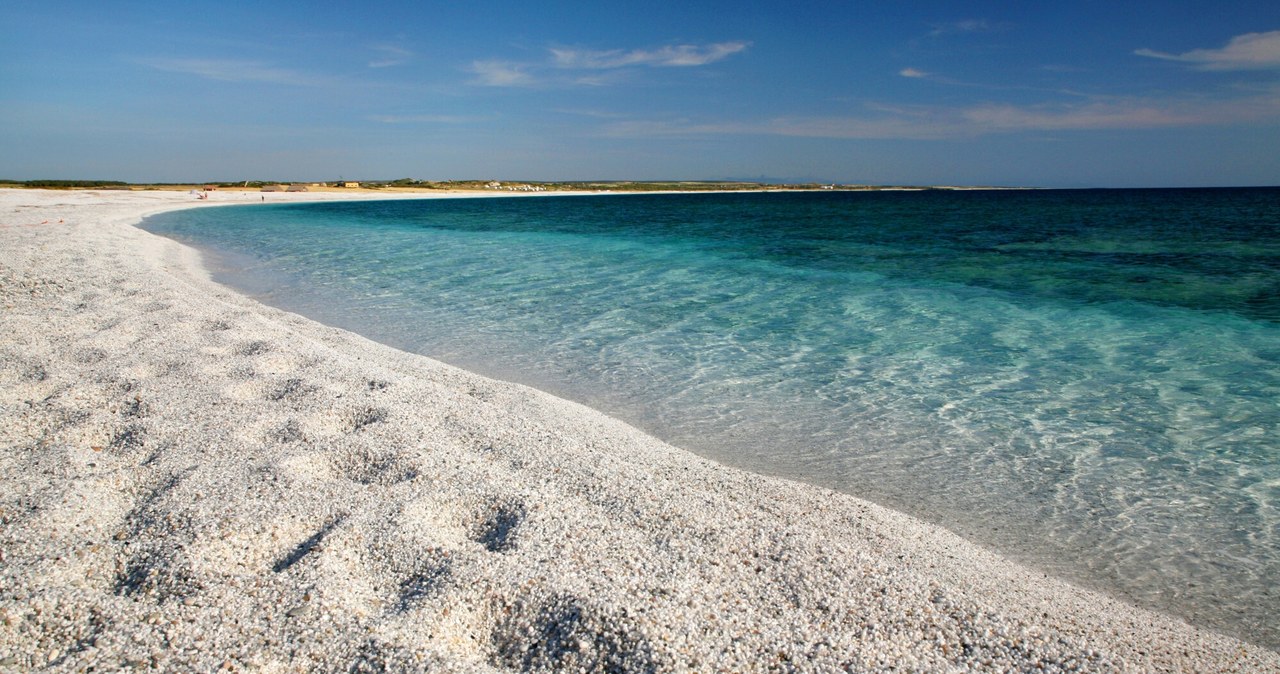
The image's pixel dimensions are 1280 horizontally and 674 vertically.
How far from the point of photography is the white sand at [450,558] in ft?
8.57

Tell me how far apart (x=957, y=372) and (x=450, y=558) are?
656 cm

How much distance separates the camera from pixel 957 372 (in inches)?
301

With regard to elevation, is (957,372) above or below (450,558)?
below

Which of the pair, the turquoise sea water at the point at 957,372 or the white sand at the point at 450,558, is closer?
the white sand at the point at 450,558

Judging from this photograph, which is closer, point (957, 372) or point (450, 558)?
point (450, 558)

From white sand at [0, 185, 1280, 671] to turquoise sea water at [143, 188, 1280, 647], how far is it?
744 millimetres

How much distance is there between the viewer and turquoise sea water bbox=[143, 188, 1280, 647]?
430 centimetres

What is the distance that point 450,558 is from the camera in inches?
125

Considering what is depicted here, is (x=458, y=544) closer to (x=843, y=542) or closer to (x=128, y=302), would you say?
(x=843, y=542)

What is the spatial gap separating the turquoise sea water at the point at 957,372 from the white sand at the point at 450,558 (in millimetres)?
744

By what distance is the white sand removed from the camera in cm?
261

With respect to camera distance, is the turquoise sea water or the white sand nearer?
the white sand

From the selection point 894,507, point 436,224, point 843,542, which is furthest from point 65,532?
point 436,224

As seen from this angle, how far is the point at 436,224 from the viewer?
3831 cm
